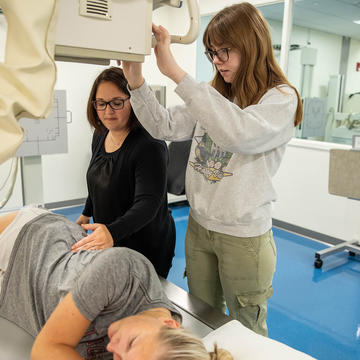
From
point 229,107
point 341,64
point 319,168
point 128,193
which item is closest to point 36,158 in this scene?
point 128,193

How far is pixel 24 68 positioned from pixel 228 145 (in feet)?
2.00

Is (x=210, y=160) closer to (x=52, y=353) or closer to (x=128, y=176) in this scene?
(x=128, y=176)

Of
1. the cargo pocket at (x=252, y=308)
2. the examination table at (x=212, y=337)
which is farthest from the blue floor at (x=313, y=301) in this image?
the examination table at (x=212, y=337)

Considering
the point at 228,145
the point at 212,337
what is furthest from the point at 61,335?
the point at 228,145

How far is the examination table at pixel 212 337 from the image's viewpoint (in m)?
1.07

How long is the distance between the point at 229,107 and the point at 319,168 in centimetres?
269

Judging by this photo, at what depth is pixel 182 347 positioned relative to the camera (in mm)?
882

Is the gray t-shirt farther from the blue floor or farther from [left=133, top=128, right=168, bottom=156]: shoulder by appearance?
the blue floor

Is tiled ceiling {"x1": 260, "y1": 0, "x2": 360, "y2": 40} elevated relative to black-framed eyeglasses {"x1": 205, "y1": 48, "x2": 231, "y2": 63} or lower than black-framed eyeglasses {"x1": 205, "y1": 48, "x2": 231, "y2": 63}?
elevated

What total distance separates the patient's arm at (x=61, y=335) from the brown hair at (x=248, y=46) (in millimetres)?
814

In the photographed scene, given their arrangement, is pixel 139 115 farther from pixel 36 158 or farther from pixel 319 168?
pixel 319 168

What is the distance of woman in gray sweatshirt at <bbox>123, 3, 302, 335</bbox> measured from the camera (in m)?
1.05

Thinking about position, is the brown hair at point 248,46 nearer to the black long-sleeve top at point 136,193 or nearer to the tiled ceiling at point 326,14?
the black long-sleeve top at point 136,193

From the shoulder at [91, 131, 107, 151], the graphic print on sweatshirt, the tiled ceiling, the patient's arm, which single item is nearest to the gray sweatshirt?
the graphic print on sweatshirt
